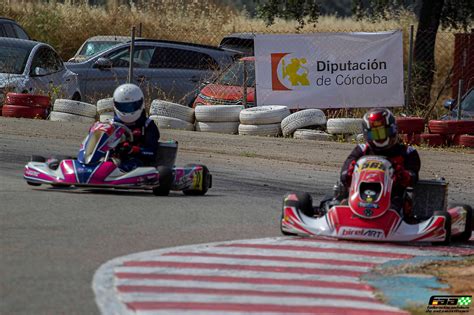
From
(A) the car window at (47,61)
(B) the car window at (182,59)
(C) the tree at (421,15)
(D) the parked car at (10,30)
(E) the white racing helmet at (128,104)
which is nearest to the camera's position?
(E) the white racing helmet at (128,104)

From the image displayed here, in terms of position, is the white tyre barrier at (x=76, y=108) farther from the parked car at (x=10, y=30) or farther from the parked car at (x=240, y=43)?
the parked car at (x=10, y=30)

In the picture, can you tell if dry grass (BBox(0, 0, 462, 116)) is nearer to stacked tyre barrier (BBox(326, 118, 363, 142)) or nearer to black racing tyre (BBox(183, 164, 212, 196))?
stacked tyre barrier (BBox(326, 118, 363, 142))

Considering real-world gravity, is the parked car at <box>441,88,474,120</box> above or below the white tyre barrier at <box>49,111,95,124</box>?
above

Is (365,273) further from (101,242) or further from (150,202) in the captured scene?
(150,202)

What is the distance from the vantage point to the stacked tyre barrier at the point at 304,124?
18.0 metres

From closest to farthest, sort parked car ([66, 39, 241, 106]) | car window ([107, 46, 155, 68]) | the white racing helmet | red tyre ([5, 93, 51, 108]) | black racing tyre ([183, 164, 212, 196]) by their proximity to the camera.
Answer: the white racing helmet, black racing tyre ([183, 164, 212, 196]), red tyre ([5, 93, 51, 108]), parked car ([66, 39, 241, 106]), car window ([107, 46, 155, 68])

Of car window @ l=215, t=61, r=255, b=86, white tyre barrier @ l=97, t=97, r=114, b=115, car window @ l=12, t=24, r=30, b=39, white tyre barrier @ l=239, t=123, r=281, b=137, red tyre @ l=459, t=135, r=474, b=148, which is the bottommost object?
red tyre @ l=459, t=135, r=474, b=148

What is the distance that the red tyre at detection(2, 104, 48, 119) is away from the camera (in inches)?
755

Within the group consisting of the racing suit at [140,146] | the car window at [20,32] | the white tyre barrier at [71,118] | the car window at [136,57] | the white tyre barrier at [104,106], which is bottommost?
the white tyre barrier at [71,118]

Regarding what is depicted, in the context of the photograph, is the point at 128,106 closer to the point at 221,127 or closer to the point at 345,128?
the point at 345,128

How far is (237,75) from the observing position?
19.9m

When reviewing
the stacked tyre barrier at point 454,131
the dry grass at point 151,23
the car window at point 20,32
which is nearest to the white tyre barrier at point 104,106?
the stacked tyre barrier at point 454,131

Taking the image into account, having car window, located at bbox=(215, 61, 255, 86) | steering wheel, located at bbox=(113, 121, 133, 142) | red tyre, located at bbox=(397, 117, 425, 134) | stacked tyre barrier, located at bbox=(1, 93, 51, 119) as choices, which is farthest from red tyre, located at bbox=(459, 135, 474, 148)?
steering wheel, located at bbox=(113, 121, 133, 142)

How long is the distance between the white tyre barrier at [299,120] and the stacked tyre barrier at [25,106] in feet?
13.2
